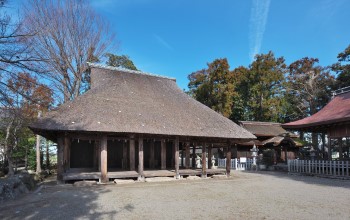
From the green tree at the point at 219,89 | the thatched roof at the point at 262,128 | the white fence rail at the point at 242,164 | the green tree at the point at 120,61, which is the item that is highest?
the green tree at the point at 120,61

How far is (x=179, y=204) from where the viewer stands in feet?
27.5

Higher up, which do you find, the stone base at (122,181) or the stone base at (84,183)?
the stone base at (84,183)

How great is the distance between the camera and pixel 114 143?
17.8 meters

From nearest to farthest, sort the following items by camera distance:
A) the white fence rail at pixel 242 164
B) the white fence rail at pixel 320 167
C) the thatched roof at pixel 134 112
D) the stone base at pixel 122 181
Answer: the thatched roof at pixel 134 112 → the stone base at pixel 122 181 → the white fence rail at pixel 320 167 → the white fence rail at pixel 242 164

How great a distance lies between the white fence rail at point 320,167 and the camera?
15.2 m

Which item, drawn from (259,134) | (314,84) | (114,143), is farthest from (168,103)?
(314,84)

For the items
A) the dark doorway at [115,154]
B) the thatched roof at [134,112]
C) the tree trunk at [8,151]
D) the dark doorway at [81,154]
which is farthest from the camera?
the tree trunk at [8,151]

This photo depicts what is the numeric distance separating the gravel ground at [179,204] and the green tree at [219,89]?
809 inches

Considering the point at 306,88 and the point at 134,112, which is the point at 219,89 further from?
the point at 134,112

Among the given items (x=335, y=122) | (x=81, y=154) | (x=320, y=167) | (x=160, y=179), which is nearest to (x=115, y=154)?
(x=81, y=154)

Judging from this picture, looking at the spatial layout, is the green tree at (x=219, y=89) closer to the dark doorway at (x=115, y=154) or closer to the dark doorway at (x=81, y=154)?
the dark doorway at (x=115, y=154)

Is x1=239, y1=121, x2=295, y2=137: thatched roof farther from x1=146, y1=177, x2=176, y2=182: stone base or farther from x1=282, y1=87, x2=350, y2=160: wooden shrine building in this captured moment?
x1=146, y1=177, x2=176, y2=182: stone base

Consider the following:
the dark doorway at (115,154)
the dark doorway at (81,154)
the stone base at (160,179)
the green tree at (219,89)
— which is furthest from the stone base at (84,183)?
the green tree at (219,89)

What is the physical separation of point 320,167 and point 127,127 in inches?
453
